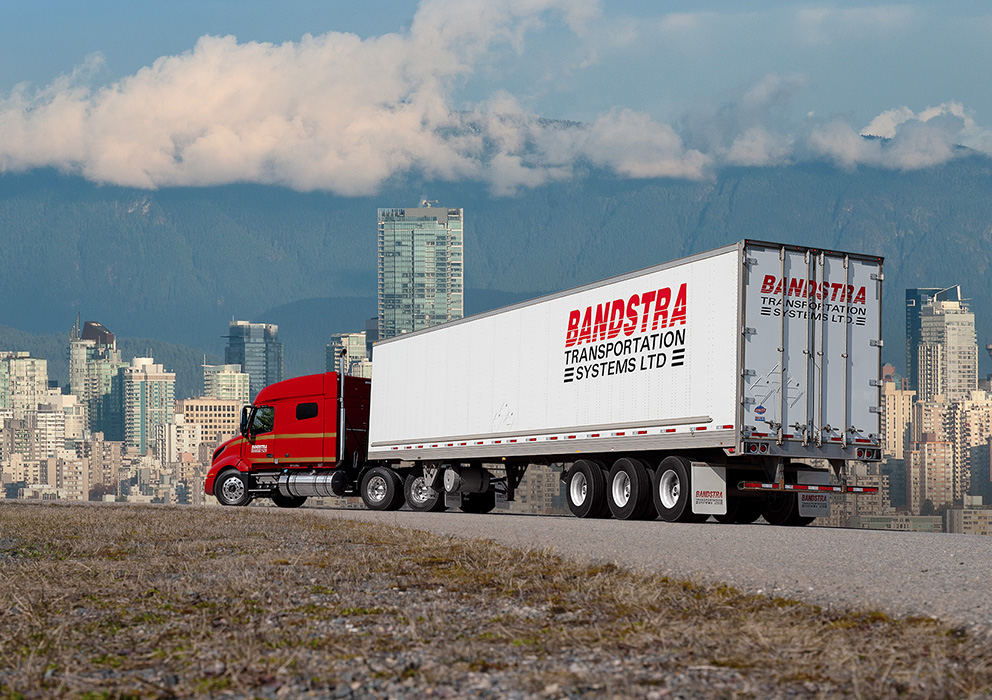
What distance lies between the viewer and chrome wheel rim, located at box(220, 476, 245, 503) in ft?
113

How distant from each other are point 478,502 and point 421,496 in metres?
1.45

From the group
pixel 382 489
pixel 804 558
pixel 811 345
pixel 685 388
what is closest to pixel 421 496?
pixel 382 489

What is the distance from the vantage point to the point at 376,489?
31.5 meters

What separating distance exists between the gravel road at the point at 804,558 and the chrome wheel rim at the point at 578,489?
3.83 metres

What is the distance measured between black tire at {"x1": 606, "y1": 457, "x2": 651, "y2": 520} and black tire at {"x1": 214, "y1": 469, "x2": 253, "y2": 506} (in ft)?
46.8

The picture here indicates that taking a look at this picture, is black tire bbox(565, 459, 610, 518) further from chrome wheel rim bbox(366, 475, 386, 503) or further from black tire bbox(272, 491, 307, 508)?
black tire bbox(272, 491, 307, 508)

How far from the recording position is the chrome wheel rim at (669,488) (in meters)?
21.9

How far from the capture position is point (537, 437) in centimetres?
2542

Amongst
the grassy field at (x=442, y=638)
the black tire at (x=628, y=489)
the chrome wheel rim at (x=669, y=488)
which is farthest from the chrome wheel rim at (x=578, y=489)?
the grassy field at (x=442, y=638)

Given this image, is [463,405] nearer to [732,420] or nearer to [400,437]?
[400,437]

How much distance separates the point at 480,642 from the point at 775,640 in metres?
1.64

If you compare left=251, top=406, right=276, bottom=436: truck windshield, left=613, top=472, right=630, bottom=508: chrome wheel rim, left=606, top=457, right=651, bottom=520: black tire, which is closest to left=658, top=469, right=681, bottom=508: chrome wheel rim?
left=606, top=457, right=651, bottom=520: black tire

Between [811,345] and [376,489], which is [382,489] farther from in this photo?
[811,345]

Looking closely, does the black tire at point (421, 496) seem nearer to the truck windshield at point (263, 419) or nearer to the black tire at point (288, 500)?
the black tire at point (288, 500)
